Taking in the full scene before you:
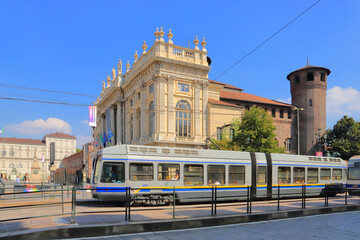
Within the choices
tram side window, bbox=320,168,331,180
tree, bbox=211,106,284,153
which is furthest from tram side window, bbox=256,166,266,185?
tree, bbox=211,106,284,153

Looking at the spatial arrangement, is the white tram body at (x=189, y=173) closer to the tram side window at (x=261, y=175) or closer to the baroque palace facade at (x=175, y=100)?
the tram side window at (x=261, y=175)

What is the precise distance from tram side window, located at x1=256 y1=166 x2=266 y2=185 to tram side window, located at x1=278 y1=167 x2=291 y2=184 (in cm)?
124

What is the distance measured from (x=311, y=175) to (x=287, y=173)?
98.8 inches

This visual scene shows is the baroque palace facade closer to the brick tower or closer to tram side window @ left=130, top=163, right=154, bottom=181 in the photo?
the brick tower

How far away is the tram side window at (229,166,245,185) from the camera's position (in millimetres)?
18219

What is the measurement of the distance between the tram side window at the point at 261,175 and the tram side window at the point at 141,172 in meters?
6.93

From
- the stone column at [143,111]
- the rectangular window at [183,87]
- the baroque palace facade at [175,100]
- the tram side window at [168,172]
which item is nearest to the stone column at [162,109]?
the baroque palace facade at [175,100]

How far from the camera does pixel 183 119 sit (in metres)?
39.7

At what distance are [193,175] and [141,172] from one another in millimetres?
2937

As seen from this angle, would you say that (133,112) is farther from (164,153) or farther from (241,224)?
(241,224)

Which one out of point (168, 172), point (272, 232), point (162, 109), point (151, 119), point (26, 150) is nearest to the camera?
point (272, 232)

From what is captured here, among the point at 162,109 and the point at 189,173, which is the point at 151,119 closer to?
the point at 162,109

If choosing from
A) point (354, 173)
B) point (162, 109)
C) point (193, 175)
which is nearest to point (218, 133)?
point (162, 109)

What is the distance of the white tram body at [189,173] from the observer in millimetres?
15492
